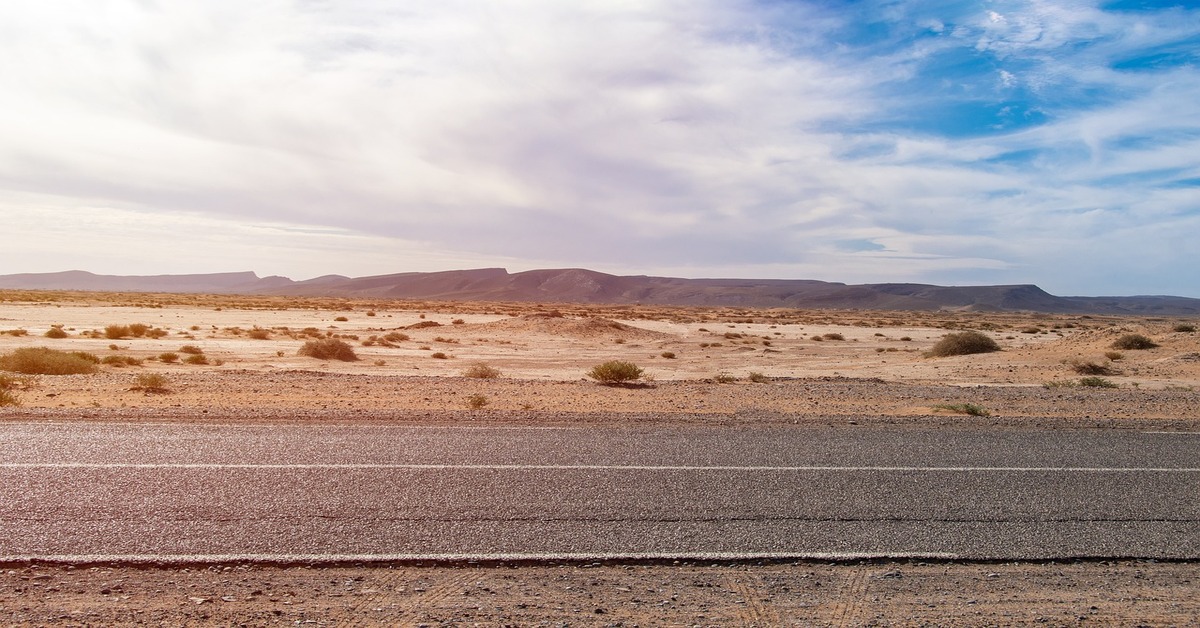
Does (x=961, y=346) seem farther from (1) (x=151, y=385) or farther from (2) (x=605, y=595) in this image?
(2) (x=605, y=595)

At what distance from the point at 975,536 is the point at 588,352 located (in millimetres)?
29823

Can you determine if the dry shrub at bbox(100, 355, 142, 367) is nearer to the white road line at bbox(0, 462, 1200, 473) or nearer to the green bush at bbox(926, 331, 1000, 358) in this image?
the white road line at bbox(0, 462, 1200, 473)

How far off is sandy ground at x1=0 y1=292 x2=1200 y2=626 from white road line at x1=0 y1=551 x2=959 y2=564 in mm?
104

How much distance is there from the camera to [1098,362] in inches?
1044

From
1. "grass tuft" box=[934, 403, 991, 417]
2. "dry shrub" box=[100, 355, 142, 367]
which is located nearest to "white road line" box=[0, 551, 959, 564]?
"grass tuft" box=[934, 403, 991, 417]

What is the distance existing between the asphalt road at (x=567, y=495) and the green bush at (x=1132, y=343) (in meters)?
22.5

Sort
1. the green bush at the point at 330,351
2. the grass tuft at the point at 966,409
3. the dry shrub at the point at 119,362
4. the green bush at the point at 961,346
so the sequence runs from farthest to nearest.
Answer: the green bush at the point at 961,346, the green bush at the point at 330,351, the dry shrub at the point at 119,362, the grass tuft at the point at 966,409

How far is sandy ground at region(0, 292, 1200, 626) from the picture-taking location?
4.50 meters

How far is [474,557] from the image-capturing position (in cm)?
522

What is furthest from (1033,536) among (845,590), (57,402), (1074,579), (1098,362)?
(1098,362)

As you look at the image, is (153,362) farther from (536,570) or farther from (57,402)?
(536,570)

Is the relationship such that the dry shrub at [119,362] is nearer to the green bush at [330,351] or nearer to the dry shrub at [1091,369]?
the green bush at [330,351]

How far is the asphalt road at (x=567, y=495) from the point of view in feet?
18.0

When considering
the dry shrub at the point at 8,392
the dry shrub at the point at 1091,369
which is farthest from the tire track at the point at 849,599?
the dry shrub at the point at 1091,369
